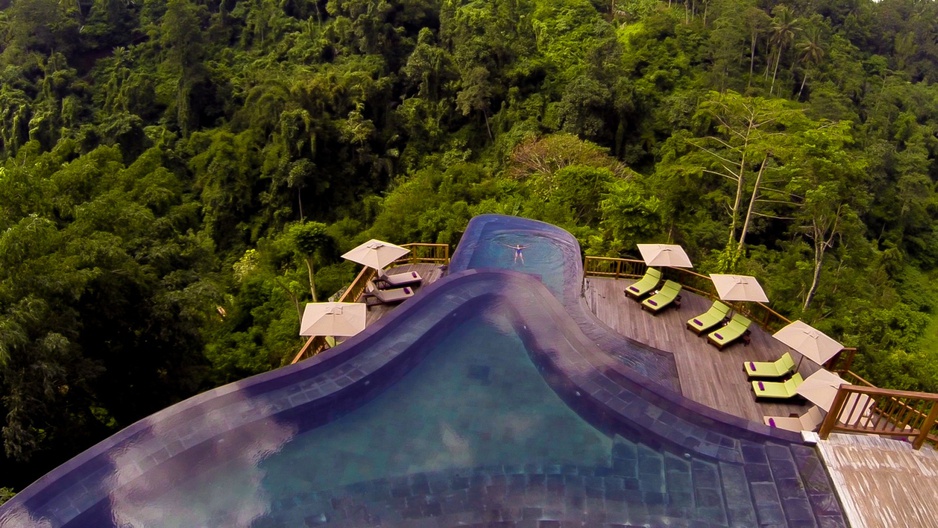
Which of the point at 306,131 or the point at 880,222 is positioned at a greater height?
the point at 306,131

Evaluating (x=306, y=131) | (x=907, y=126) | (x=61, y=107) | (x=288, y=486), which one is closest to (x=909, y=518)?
(x=288, y=486)

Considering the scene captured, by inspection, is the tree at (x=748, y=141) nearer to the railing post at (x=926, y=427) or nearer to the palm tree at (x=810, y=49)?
the railing post at (x=926, y=427)

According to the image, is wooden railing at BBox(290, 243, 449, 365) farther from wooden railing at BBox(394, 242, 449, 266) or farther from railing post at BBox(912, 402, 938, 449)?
railing post at BBox(912, 402, 938, 449)

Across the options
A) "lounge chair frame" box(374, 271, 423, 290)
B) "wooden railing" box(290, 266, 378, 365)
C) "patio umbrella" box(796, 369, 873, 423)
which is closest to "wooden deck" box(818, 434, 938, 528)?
"patio umbrella" box(796, 369, 873, 423)

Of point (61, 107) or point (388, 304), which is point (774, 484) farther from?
point (61, 107)

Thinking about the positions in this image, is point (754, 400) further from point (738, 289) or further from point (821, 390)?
point (738, 289)

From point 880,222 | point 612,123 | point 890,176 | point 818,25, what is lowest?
point 880,222

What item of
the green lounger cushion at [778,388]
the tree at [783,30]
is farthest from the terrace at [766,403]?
the tree at [783,30]

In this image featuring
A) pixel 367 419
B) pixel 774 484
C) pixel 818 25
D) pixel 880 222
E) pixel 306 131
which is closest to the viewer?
pixel 774 484

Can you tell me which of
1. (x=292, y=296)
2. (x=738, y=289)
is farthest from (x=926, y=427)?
(x=292, y=296)
